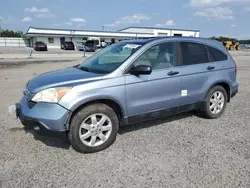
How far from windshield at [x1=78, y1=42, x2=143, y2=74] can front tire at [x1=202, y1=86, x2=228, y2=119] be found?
6.24 ft

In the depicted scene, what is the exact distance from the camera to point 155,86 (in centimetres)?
373

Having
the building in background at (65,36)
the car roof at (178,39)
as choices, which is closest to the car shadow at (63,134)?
the car roof at (178,39)

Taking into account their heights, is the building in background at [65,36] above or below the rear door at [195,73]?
above

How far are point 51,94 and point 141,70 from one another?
1.38 m

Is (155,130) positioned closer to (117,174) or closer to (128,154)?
(128,154)

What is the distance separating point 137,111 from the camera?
12.0ft

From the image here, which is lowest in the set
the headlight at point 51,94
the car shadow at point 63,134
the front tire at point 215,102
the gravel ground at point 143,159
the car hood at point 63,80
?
the gravel ground at point 143,159

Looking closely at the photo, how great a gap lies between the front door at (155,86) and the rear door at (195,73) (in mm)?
180

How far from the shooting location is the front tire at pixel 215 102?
4.57 metres

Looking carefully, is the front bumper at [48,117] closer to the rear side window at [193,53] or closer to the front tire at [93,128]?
the front tire at [93,128]

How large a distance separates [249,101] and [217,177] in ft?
13.8

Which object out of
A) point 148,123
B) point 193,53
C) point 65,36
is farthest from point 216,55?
point 65,36

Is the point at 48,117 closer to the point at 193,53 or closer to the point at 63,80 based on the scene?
the point at 63,80

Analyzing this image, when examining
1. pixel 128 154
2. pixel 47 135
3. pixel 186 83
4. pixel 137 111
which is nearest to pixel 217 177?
pixel 128 154
